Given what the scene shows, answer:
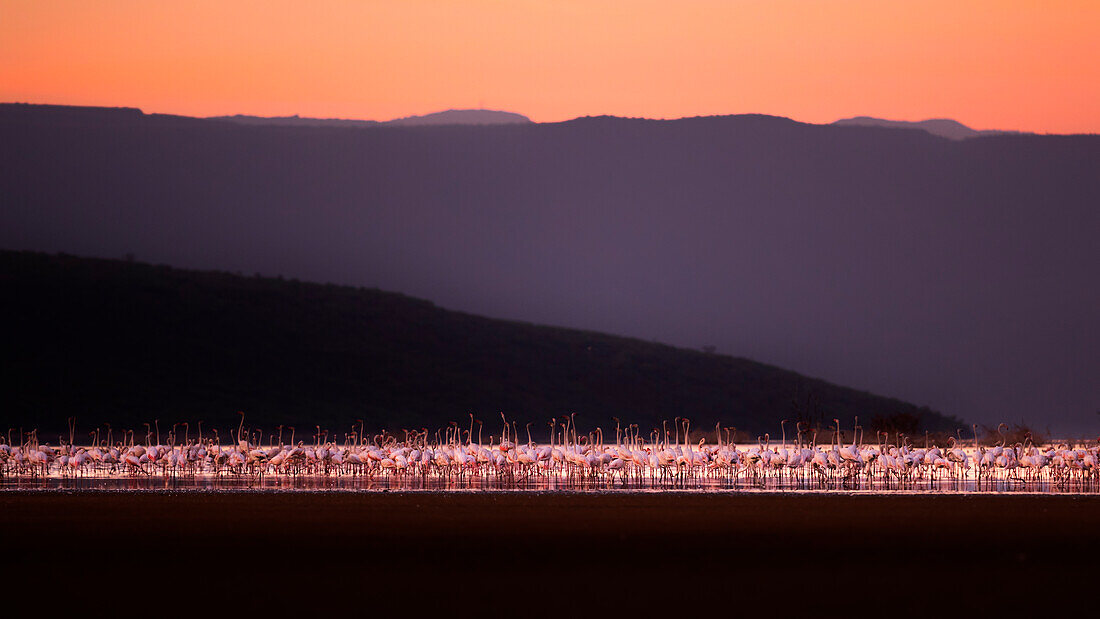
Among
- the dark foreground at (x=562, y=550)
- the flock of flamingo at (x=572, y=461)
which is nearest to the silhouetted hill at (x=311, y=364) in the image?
the flock of flamingo at (x=572, y=461)

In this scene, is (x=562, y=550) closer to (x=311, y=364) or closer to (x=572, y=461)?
(x=572, y=461)

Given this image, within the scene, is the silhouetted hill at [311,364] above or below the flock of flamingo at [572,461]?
above

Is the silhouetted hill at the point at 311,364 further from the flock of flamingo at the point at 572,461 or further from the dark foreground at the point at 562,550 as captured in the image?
the dark foreground at the point at 562,550

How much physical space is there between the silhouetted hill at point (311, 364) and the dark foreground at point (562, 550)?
5034 centimetres

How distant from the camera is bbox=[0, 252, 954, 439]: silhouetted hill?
3009 inches

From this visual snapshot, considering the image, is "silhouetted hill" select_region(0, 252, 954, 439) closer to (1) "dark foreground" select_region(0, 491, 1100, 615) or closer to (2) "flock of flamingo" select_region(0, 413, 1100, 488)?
(2) "flock of flamingo" select_region(0, 413, 1100, 488)

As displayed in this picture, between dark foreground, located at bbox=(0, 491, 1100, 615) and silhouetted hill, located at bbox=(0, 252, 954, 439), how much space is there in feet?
165

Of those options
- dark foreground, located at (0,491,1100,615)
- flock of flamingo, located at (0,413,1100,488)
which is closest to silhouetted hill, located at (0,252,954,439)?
flock of flamingo, located at (0,413,1100,488)

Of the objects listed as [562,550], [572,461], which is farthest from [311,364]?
[562,550]

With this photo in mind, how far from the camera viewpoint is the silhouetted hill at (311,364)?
76438 millimetres

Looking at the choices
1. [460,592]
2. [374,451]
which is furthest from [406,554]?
[374,451]

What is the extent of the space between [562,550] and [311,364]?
→ 6585 cm

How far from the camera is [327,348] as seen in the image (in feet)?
282

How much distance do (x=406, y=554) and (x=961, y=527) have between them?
27.3ft
